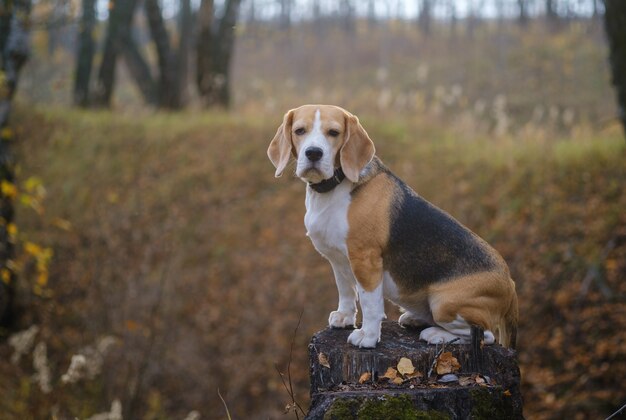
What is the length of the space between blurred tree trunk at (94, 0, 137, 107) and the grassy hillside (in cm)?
330

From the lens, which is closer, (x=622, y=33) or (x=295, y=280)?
(x=622, y=33)

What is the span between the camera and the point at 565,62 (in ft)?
92.4

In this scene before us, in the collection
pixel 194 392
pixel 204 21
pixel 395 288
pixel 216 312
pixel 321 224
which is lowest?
pixel 194 392

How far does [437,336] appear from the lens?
3865 mm

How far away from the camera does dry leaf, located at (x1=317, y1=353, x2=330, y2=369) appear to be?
3.77 metres

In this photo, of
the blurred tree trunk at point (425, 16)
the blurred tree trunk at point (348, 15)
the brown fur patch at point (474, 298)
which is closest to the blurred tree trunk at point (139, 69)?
the brown fur patch at point (474, 298)

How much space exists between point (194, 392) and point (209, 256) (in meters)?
2.58

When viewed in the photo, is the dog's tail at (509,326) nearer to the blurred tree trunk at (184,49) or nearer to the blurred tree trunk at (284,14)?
the blurred tree trunk at (184,49)

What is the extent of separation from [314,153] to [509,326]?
5.58ft

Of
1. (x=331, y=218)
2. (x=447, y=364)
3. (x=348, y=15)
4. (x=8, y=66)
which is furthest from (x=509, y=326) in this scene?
(x=348, y=15)

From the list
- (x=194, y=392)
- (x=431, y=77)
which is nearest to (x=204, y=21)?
(x=194, y=392)

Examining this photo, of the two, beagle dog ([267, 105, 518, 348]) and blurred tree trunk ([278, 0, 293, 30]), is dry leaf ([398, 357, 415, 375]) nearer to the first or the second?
beagle dog ([267, 105, 518, 348])

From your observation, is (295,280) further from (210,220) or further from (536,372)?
(536,372)

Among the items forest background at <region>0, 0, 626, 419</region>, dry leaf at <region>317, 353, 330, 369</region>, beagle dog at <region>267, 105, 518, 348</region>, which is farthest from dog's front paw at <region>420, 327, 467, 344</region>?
forest background at <region>0, 0, 626, 419</region>
